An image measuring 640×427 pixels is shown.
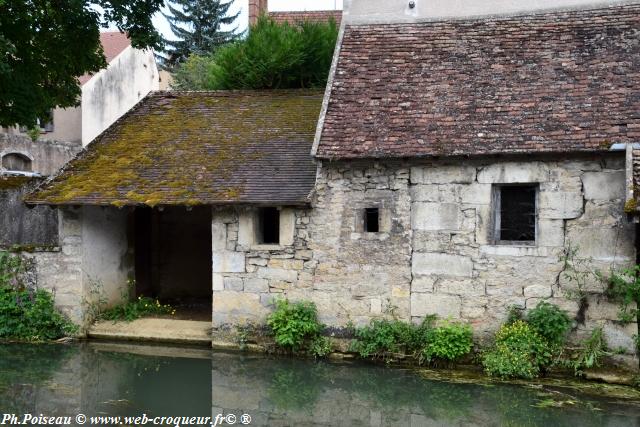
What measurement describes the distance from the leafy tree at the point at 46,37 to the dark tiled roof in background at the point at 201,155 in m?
1.52

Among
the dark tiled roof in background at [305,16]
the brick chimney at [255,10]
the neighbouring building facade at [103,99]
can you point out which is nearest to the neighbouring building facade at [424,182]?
the dark tiled roof in background at [305,16]

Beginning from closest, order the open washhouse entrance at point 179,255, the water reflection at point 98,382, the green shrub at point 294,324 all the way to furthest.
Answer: the water reflection at point 98,382 < the green shrub at point 294,324 < the open washhouse entrance at point 179,255

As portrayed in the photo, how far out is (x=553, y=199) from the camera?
884 centimetres

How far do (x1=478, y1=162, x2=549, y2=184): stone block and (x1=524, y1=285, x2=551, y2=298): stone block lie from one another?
1517mm

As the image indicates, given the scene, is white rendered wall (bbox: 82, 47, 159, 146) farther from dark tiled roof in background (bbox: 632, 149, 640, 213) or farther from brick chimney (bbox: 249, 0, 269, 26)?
dark tiled roof in background (bbox: 632, 149, 640, 213)

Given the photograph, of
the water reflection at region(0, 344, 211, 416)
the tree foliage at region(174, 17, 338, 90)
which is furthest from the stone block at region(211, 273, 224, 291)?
the tree foliage at region(174, 17, 338, 90)

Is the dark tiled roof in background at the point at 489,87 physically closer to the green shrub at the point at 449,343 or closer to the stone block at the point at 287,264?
the stone block at the point at 287,264

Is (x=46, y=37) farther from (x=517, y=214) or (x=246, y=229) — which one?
(x=517, y=214)

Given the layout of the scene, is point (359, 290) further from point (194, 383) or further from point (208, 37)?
point (208, 37)

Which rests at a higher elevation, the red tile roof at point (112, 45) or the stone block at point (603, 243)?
the red tile roof at point (112, 45)

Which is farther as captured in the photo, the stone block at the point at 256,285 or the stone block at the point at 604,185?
the stone block at the point at 256,285

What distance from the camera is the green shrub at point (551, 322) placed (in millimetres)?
8609

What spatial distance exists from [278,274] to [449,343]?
283 centimetres

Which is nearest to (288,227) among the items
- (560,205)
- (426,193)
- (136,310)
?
(426,193)
